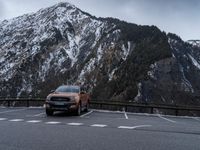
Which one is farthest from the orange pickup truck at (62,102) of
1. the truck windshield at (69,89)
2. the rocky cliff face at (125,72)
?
the rocky cliff face at (125,72)

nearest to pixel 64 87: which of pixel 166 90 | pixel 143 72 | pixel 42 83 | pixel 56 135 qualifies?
pixel 56 135

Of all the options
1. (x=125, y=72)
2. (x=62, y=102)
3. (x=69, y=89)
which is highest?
(x=125, y=72)

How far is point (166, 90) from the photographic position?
131 m

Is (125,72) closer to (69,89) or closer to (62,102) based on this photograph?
(69,89)

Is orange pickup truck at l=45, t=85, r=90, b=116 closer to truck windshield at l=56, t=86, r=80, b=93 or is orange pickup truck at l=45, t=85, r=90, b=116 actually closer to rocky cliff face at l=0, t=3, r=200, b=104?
truck windshield at l=56, t=86, r=80, b=93

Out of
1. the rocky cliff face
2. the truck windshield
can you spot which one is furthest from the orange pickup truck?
the rocky cliff face

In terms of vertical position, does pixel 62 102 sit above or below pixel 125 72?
below

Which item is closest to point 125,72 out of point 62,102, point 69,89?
point 69,89

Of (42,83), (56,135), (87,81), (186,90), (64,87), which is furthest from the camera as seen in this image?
(42,83)

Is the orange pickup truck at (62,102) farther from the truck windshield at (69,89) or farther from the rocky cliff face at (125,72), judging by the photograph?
the rocky cliff face at (125,72)

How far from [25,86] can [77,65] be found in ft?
75.3

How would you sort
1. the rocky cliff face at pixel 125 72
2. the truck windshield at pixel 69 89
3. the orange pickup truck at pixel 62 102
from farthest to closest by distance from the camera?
the rocky cliff face at pixel 125 72 < the truck windshield at pixel 69 89 < the orange pickup truck at pixel 62 102

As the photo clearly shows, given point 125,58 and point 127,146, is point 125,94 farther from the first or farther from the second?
point 127,146

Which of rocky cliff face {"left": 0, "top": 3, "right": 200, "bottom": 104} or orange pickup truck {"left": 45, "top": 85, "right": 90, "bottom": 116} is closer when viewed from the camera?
orange pickup truck {"left": 45, "top": 85, "right": 90, "bottom": 116}
